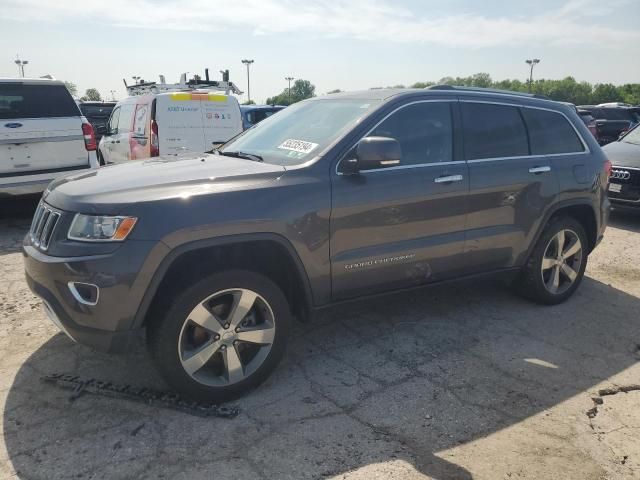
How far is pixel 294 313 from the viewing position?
11.3ft

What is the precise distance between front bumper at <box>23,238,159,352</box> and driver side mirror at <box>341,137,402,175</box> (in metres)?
1.32

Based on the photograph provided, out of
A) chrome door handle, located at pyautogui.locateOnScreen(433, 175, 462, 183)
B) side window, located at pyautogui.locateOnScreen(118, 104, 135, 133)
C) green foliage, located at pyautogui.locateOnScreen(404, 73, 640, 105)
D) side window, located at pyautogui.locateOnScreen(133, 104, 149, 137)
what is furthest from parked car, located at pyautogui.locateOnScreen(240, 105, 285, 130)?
green foliage, located at pyautogui.locateOnScreen(404, 73, 640, 105)

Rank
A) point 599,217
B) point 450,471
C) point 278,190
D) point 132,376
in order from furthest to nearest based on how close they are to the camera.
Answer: point 599,217 → point 132,376 → point 278,190 → point 450,471

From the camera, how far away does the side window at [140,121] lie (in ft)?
28.3

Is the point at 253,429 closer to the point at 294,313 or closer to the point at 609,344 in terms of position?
the point at 294,313

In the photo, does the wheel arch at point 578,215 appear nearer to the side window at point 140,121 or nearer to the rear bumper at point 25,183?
the rear bumper at point 25,183

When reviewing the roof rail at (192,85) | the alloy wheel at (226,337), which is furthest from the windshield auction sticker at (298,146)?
the roof rail at (192,85)

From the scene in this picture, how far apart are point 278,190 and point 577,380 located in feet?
7.48

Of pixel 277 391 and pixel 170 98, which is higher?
pixel 170 98

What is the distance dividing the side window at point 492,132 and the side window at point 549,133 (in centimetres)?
10

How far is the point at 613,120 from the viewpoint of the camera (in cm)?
1695

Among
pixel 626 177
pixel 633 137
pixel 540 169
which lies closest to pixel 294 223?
pixel 540 169

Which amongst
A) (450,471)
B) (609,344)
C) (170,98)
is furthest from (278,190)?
(170,98)

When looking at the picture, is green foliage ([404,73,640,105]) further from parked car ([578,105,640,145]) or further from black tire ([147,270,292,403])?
black tire ([147,270,292,403])
